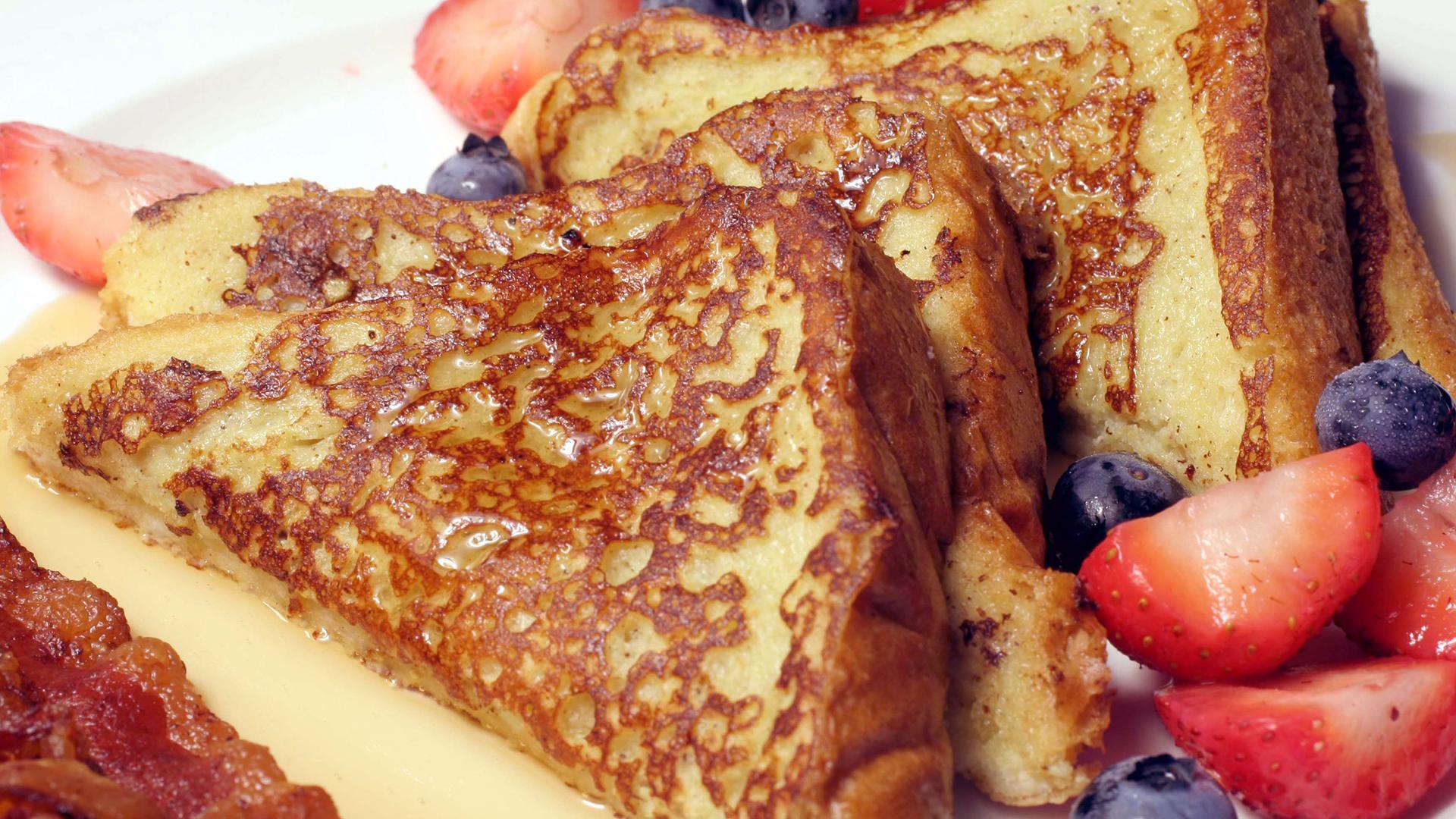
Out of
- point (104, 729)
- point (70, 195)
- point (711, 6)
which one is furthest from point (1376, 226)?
point (70, 195)

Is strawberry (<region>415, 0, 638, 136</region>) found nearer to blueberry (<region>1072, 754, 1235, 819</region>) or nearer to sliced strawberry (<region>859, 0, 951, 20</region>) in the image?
sliced strawberry (<region>859, 0, 951, 20</region>)

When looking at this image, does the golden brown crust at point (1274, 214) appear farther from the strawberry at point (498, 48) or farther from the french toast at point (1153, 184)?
the strawberry at point (498, 48)

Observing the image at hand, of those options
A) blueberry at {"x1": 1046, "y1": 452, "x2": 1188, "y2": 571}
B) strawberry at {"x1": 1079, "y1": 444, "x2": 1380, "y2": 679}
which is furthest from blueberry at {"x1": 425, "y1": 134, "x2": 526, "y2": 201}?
strawberry at {"x1": 1079, "y1": 444, "x2": 1380, "y2": 679}

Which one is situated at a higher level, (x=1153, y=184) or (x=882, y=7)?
(x=882, y=7)

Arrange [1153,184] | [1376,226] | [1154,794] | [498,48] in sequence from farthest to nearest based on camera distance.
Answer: [498,48] → [1376,226] → [1153,184] → [1154,794]

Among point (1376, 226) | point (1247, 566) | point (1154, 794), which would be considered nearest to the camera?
point (1154, 794)

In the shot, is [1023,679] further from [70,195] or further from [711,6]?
[70,195]
